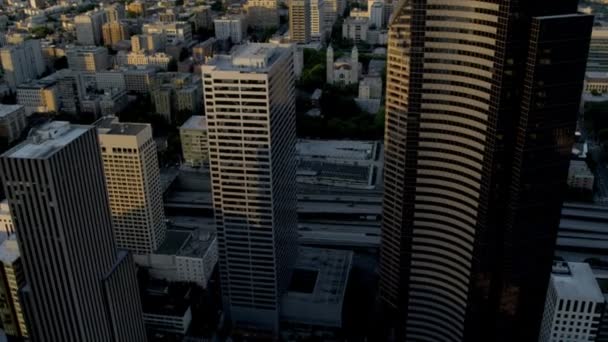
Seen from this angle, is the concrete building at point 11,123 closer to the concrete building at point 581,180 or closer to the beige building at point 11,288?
the beige building at point 11,288

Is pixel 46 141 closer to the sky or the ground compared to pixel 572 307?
closer to the sky

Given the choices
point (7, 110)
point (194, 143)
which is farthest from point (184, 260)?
point (7, 110)

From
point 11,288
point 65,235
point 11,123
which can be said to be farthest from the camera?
point 11,123

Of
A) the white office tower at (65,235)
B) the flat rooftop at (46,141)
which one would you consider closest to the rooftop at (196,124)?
the white office tower at (65,235)

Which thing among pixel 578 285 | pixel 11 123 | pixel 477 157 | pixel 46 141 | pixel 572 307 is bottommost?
pixel 11 123

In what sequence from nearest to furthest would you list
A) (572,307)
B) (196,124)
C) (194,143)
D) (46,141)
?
1. (46,141)
2. (572,307)
3. (194,143)
4. (196,124)

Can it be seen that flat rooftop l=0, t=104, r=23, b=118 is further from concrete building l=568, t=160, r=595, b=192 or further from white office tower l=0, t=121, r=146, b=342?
concrete building l=568, t=160, r=595, b=192

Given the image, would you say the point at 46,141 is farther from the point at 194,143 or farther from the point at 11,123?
the point at 11,123

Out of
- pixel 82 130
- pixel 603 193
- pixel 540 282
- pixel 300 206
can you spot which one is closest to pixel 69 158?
pixel 82 130
